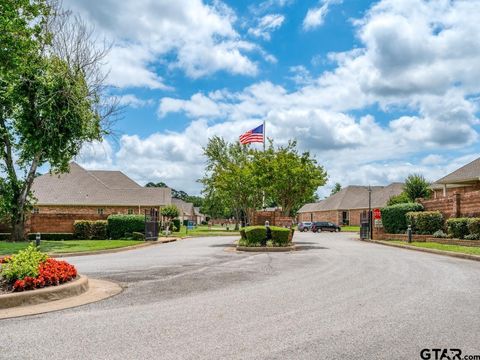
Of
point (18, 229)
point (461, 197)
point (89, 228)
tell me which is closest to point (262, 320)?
point (461, 197)

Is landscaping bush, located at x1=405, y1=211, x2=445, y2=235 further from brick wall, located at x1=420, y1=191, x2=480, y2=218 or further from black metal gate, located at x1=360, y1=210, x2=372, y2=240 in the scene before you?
black metal gate, located at x1=360, y1=210, x2=372, y2=240

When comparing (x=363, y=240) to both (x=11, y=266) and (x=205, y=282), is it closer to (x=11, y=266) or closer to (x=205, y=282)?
(x=205, y=282)

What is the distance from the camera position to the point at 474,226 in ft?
81.4

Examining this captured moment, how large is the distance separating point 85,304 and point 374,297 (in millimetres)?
5667

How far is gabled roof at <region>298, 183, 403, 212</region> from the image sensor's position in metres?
64.9

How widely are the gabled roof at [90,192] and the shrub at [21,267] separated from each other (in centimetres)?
4103

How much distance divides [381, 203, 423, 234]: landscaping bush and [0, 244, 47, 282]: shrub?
95.1 ft

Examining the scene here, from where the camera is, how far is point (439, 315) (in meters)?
7.45

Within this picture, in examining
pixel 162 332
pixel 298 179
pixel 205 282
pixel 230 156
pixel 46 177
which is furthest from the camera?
pixel 230 156

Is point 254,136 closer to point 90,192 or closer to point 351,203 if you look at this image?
point 90,192

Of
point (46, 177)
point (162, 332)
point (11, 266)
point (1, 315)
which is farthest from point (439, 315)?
point (46, 177)

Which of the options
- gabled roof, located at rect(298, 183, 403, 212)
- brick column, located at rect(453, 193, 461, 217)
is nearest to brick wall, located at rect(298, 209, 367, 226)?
gabled roof, located at rect(298, 183, 403, 212)

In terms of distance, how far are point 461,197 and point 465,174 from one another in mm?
9232

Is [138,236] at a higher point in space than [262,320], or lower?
higher
